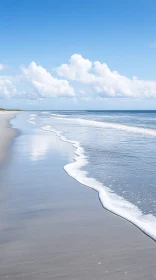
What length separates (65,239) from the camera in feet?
17.7

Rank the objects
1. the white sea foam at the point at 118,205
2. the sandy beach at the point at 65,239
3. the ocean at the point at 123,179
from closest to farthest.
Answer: the sandy beach at the point at 65,239 < the white sea foam at the point at 118,205 < the ocean at the point at 123,179

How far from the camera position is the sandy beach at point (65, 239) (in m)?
4.36

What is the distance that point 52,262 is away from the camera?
15.1 feet

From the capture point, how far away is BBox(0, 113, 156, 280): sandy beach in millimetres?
4363

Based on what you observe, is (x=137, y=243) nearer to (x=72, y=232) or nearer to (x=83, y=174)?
(x=72, y=232)

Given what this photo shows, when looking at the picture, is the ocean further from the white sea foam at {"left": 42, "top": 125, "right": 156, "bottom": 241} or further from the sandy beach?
the sandy beach

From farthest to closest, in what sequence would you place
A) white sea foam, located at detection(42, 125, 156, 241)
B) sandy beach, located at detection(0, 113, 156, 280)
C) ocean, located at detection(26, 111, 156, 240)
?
ocean, located at detection(26, 111, 156, 240) → white sea foam, located at detection(42, 125, 156, 241) → sandy beach, located at detection(0, 113, 156, 280)

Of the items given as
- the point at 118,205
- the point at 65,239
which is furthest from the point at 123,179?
the point at 65,239

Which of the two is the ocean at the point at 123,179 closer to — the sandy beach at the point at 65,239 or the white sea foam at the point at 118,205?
the white sea foam at the point at 118,205

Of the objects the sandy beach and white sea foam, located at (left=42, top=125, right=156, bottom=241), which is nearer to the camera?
the sandy beach

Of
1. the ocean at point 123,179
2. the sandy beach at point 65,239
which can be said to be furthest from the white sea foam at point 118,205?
the sandy beach at point 65,239

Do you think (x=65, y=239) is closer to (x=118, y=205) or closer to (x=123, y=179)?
(x=118, y=205)

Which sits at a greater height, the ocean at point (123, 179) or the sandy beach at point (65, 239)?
the ocean at point (123, 179)

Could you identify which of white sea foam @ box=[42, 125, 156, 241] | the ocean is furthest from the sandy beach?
the ocean
